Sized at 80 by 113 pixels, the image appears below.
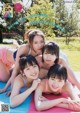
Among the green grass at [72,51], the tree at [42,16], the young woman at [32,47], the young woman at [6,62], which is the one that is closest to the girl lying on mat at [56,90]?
the young woman at [32,47]

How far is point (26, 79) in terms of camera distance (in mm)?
1823

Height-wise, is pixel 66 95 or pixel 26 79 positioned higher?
pixel 26 79

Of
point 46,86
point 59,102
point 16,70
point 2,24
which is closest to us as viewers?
point 59,102

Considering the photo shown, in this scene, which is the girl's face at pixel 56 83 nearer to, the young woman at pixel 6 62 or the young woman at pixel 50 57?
the young woman at pixel 50 57

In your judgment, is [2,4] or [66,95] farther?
→ [2,4]

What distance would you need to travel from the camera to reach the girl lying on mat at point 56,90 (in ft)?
5.46

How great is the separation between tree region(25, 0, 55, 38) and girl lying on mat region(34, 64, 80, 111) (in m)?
2.37

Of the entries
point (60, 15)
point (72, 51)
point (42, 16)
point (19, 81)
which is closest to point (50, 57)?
point (19, 81)

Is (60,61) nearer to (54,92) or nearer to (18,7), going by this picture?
(54,92)

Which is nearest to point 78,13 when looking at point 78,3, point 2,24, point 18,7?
point 78,3

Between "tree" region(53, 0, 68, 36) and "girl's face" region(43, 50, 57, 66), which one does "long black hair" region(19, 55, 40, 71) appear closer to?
"girl's face" region(43, 50, 57, 66)

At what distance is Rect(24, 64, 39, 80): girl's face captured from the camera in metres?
1.76

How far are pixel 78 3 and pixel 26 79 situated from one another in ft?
8.83

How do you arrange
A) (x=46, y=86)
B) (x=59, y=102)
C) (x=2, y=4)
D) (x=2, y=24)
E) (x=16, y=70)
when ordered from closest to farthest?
(x=59, y=102), (x=46, y=86), (x=16, y=70), (x=2, y=4), (x=2, y=24)
